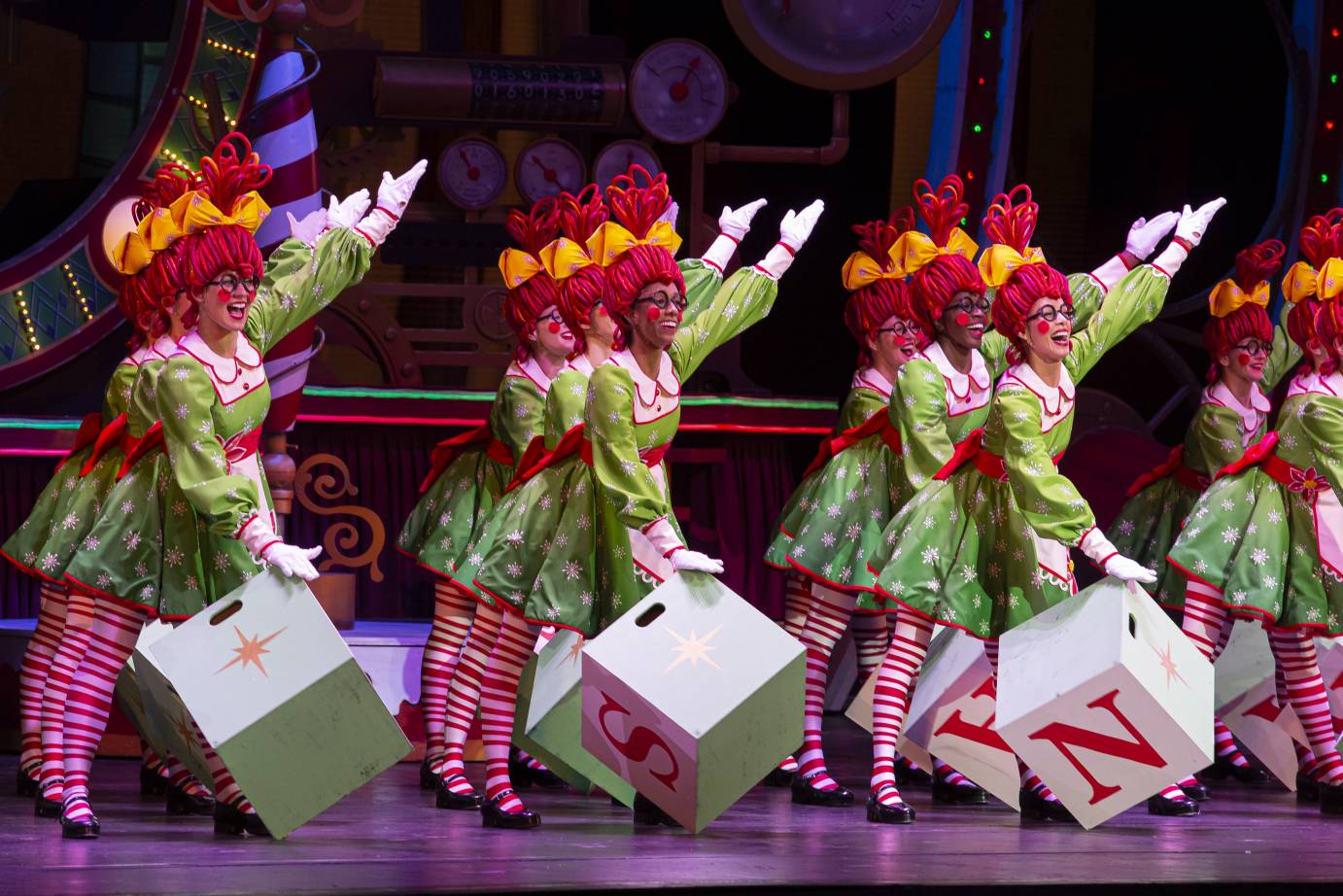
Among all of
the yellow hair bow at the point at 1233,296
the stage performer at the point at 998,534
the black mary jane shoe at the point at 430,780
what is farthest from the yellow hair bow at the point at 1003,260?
the black mary jane shoe at the point at 430,780

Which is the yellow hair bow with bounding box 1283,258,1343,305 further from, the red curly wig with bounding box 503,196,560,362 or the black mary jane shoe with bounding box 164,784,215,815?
the black mary jane shoe with bounding box 164,784,215,815

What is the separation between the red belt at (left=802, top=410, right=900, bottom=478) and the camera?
520 centimetres

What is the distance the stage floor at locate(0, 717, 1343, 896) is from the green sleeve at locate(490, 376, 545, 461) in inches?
35.6

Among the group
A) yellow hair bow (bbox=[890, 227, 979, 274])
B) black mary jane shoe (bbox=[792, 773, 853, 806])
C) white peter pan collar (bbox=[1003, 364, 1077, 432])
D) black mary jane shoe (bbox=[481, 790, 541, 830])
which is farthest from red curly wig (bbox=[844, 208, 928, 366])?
black mary jane shoe (bbox=[481, 790, 541, 830])

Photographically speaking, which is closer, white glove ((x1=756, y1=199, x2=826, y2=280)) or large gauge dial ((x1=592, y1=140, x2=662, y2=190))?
white glove ((x1=756, y1=199, x2=826, y2=280))

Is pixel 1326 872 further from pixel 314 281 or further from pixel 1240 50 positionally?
pixel 1240 50

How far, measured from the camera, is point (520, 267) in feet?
17.4

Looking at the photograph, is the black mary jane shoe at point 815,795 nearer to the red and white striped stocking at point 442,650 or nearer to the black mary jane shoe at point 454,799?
the black mary jane shoe at point 454,799

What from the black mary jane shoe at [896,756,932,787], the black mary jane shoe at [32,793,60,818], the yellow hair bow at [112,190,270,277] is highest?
the yellow hair bow at [112,190,270,277]

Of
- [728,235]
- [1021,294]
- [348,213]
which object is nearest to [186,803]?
[348,213]

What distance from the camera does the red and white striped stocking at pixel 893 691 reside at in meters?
4.54

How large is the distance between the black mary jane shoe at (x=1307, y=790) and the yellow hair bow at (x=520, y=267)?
7.48 feet

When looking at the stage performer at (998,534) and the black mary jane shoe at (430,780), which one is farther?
the black mary jane shoe at (430,780)

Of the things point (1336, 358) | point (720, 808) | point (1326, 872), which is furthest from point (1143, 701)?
point (1336, 358)
